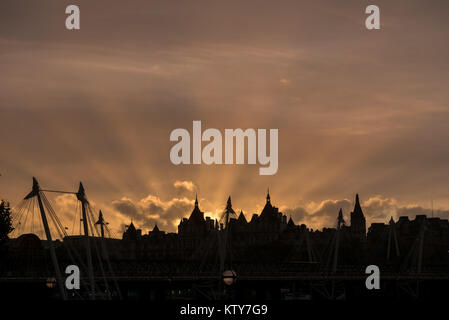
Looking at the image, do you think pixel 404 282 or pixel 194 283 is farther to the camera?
pixel 404 282

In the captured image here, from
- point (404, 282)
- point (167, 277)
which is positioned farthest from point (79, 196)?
point (404, 282)

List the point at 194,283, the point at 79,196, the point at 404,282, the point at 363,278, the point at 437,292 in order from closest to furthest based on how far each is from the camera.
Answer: the point at 79,196, the point at 194,283, the point at 363,278, the point at 404,282, the point at 437,292

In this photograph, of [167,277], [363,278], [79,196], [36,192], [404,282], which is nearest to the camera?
[36,192]

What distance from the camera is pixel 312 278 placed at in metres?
154

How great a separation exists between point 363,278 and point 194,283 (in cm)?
3476

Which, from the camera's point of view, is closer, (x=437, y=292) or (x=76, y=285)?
(x=76, y=285)
